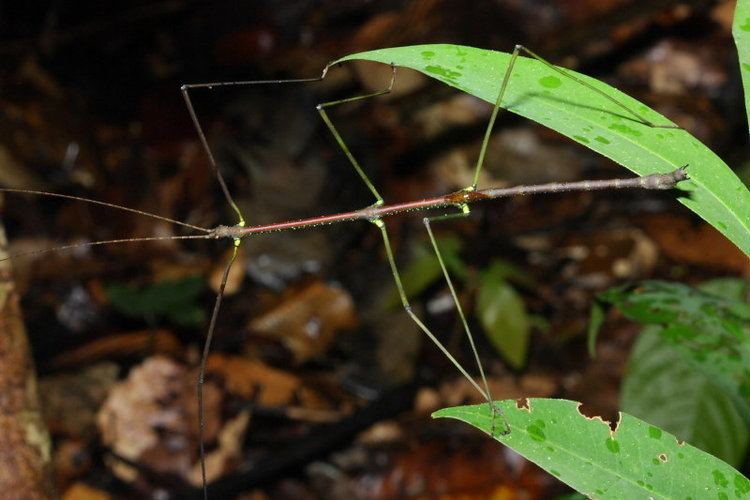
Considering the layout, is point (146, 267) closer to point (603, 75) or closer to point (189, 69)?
point (189, 69)

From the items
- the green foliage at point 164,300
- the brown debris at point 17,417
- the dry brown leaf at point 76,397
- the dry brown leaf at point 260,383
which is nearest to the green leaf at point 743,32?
the brown debris at point 17,417

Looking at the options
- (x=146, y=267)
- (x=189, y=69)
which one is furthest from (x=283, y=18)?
(x=146, y=267)

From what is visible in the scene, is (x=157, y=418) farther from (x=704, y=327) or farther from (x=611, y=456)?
(x=611, y=456)

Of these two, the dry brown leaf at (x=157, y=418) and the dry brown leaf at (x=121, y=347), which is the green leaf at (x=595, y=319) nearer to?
the dry brown leaf at (x=157, y=418)

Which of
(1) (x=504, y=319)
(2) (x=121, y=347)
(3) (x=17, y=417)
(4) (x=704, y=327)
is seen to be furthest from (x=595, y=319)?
(2) (x=121, y=347)

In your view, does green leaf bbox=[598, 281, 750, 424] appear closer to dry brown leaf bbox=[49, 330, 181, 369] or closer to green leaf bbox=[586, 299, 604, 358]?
green leaf bbox=[586, 299, 604, 358]

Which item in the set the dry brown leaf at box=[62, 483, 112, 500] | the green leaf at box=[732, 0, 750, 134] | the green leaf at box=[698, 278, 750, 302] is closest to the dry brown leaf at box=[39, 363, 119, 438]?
the dry brown leaf at box=[62, 483, 112, 500]
